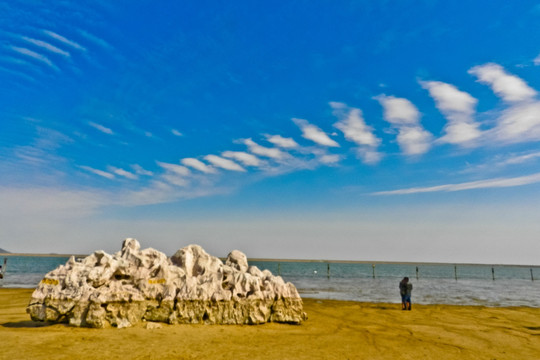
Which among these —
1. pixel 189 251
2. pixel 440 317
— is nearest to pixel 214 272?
→ pixel 189 251

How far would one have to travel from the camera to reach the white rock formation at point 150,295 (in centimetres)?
1234

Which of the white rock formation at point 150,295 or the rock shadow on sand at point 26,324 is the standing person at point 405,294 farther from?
the rock shadow on sand at point 26,324

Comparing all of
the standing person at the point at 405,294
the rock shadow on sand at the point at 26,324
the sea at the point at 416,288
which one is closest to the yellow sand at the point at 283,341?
the rock shadow on sand at the point at 26,324

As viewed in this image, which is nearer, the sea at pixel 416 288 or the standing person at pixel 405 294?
the standing person at pixel 405 294

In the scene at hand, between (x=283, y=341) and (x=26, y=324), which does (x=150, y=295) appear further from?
(x=283, y=341)

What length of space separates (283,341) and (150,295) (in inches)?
218

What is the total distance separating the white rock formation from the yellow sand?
1.66ft

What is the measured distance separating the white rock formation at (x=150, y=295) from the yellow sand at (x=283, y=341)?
1.66 feet

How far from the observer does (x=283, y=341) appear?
442 inches

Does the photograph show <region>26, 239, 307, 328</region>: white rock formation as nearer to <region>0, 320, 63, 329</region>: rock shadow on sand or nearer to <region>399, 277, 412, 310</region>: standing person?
<region>0, 320, 63, 329</region>: rock shadow on sand

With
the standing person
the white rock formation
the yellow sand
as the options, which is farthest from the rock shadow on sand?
the standing person

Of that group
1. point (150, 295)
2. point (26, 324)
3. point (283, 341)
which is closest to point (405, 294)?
point (283, 341)

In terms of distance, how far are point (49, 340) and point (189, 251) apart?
21.2 feet

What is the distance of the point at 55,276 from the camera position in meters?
13.2
